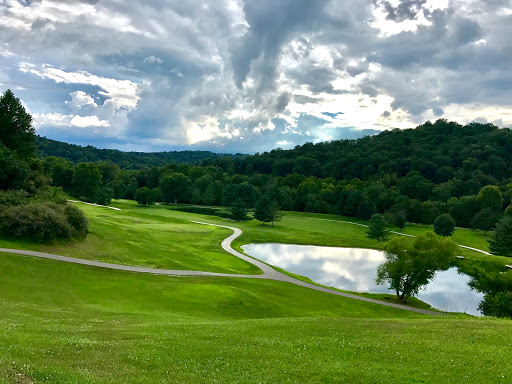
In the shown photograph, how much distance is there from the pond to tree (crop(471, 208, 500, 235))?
4146cm

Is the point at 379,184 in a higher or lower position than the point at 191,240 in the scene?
higher

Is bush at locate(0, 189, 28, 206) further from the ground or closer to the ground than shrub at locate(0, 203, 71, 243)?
further from the ground

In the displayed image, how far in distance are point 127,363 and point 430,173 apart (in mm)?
179164

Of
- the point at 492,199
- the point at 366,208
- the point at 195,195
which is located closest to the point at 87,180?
the point at 195,195

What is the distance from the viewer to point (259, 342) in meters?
16.3

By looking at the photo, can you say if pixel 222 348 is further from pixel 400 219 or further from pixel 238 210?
pixel 400 219

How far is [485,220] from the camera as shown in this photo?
104375 mm

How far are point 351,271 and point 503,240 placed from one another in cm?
3588

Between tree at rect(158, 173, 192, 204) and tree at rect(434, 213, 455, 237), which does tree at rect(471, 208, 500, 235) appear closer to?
tree at rect(434, 213, 455, 237)

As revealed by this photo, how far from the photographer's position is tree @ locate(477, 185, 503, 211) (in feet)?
385

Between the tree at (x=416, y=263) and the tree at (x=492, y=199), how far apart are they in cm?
8445

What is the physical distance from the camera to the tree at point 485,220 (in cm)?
10412

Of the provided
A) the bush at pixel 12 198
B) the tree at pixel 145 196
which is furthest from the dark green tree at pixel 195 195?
the bush at pixel 12 198

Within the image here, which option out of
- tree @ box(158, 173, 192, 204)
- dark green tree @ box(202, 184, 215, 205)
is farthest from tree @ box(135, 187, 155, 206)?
dark green tree @ box(202, 184, 215, 205)
